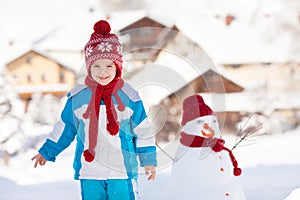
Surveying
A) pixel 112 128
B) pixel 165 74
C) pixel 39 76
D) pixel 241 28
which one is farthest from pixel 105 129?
pixel 241 28

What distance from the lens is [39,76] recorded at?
16.0ft

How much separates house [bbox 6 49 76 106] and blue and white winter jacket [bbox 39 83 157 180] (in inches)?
132

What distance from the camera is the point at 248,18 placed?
19.6 ft

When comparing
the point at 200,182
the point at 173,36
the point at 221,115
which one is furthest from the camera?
the point at 173,36

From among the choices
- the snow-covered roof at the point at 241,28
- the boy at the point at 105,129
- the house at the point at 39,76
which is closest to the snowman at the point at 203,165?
the boy at the point at 105,129

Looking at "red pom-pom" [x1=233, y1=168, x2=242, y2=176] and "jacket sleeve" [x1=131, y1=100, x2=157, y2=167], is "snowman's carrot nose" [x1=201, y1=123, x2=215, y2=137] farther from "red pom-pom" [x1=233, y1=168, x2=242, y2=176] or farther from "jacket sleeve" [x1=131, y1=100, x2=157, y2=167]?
"jacket sleeve" [x1=131, y1=100, x2=157, y2=167]

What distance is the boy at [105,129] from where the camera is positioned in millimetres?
1561

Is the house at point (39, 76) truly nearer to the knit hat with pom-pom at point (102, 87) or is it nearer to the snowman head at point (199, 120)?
the snowman head at point (199, 120)

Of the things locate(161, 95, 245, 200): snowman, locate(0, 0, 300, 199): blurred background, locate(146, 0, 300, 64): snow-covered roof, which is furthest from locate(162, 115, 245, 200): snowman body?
locate(146, 0, 300, 64): snow-covered roof

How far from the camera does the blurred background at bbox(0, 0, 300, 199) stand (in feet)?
14.5

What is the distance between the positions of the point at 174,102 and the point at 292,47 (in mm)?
2201

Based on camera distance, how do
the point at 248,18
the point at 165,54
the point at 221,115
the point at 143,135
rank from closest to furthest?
1. the point at 143,135
2. the point at 221,115
3. the point at 165,54
4. the point at 248,18

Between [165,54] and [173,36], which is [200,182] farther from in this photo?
[173,36]

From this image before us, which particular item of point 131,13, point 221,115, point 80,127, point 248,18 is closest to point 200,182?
point 221,115
